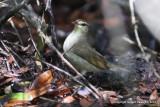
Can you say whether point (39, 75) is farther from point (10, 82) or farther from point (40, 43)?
point (40, 43)

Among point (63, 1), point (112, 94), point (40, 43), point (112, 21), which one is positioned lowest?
point (112, 94)

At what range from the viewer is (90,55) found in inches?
267

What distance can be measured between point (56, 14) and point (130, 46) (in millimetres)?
3089

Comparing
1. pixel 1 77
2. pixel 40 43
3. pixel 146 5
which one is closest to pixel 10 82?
pixel 1 77

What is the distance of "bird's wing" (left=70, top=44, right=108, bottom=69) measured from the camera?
22.1 feet

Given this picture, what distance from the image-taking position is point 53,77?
20.3 feet

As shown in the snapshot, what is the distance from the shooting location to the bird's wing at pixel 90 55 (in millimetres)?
6736

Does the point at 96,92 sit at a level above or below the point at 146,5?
below

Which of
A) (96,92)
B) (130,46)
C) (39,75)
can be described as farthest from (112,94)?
(130,46)

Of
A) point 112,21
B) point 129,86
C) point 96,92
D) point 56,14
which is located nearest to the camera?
point 96,92

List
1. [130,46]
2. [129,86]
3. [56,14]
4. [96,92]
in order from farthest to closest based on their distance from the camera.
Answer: [56,14] → [130,46] → [129,86] → [96,92]

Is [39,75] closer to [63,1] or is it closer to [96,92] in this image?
[96,92]

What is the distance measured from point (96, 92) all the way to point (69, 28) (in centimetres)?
536

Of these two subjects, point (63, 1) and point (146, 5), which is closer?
point (146, 5)
